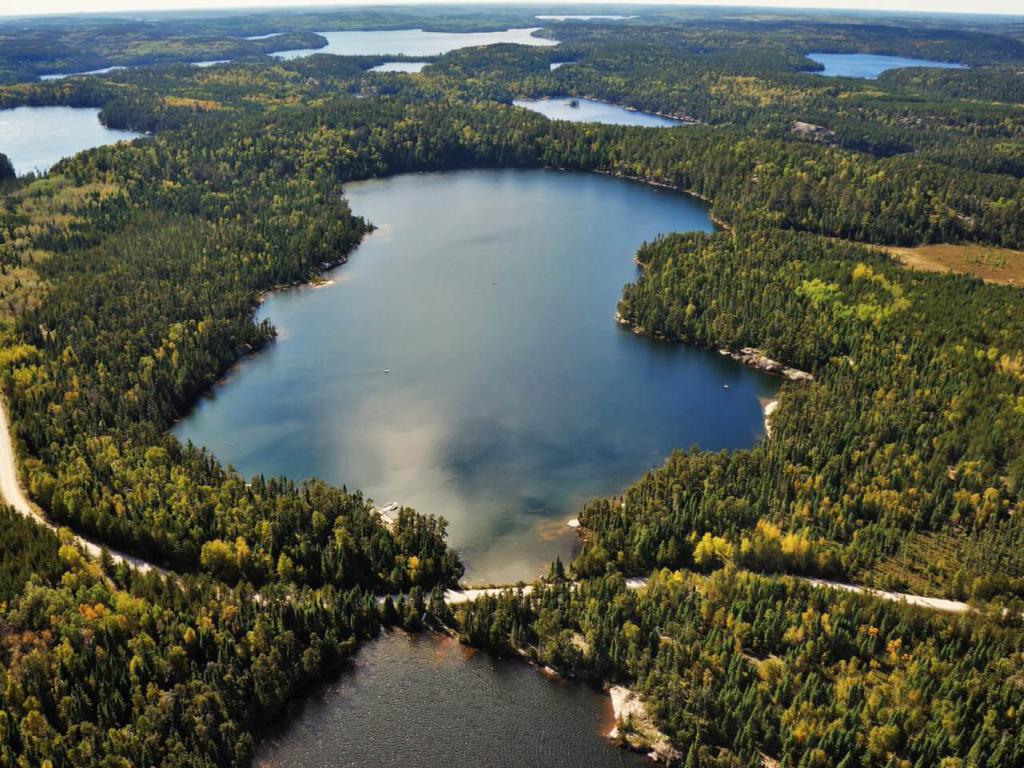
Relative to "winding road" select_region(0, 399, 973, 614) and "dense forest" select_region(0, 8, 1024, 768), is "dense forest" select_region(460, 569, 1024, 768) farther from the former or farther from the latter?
"winding road" select_region(0, 399, 973, 614)

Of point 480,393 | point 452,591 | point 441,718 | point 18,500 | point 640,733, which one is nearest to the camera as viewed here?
point 640,733

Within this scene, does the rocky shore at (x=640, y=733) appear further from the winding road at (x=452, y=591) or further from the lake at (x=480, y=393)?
the lake at (x=480, y=393)

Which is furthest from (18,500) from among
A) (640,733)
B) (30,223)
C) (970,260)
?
(970,260)

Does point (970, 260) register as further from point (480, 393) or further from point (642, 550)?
point (642, 550)

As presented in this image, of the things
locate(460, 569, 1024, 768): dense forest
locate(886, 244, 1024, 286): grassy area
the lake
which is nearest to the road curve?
the lake

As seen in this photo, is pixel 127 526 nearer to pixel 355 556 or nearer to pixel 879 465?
pixel 355 556
